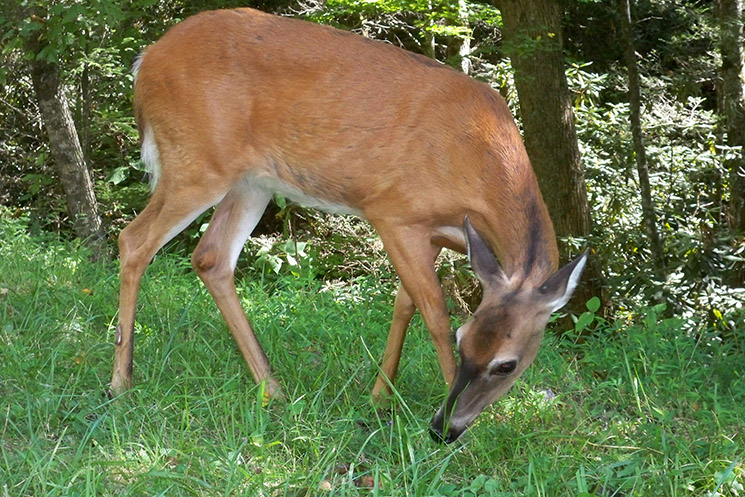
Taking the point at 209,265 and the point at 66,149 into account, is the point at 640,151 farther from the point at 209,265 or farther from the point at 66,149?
the point at 66,149

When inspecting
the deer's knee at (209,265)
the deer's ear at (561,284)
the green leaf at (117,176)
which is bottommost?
the green leaf at (117,176)

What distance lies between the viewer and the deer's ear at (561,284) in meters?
4.14

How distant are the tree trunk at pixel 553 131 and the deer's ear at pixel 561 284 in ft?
14.6

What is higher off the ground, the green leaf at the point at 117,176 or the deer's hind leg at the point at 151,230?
the deer's hind leg at the point at 151,230

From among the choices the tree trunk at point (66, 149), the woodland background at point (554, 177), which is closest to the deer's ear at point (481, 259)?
the woodland background at point (554, 177)

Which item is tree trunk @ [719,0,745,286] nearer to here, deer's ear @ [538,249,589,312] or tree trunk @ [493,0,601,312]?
tree trunk @ [493,0,601,312]

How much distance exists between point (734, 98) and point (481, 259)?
7387 mm

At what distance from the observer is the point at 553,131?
29.6 ft

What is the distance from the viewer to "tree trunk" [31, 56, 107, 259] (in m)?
8.80

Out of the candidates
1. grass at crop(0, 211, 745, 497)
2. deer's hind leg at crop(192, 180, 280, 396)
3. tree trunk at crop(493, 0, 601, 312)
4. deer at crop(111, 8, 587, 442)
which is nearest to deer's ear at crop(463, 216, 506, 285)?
deer at crop(111, 8, 587, 442)

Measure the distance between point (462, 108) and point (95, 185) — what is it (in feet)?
19.8

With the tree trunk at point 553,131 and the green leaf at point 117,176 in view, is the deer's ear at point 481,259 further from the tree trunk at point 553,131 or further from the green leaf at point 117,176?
the green leaf at point 117,176

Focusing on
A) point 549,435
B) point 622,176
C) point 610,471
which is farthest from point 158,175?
point 622,176

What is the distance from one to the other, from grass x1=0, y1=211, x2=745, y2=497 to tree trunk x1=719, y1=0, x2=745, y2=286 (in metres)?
3.86
